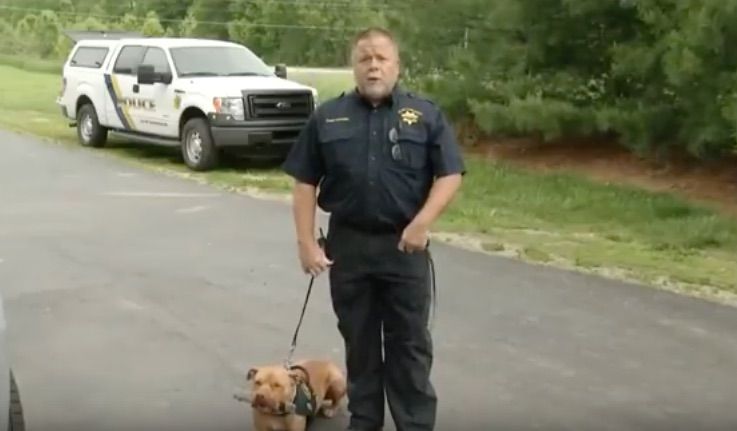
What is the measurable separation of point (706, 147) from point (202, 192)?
5544 mm

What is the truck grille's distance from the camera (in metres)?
17.2

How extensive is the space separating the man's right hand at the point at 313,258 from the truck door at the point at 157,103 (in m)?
12.9

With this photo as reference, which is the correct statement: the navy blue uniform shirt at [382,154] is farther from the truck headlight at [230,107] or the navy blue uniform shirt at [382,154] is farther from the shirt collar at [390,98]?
the truck headlight at [230,107]

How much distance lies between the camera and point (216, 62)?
1856 cm

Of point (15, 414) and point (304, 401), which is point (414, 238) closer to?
point (304, 401)

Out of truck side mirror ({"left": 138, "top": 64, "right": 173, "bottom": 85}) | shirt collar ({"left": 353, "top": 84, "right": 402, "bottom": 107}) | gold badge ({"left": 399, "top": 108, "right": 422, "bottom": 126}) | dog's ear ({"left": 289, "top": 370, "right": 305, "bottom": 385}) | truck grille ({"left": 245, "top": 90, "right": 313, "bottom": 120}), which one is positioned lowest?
truck grille ({"left": 245, "top": 90, "right": 313, "bottom": 120})

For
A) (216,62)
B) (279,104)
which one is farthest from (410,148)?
(216,62)

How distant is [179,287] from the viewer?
9.43 metres

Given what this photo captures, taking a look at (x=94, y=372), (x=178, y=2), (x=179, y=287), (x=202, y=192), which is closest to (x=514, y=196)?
(x=202, y=192)

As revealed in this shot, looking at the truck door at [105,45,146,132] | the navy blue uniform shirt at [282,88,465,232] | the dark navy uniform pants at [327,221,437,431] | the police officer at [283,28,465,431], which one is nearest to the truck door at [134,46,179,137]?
the truck door at [105,45,146,132]

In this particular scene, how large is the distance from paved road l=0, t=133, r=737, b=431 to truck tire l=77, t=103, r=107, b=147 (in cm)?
772

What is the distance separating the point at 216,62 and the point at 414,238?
1391cm

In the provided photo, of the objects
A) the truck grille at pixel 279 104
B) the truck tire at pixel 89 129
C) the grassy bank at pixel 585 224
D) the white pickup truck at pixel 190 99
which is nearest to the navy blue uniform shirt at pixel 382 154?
the grassy bank at pixel 585 224

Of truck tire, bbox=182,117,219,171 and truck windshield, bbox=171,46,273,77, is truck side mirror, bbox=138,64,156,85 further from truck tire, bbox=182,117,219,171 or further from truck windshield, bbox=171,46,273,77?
truck tire, bbox=182,117,219,171
